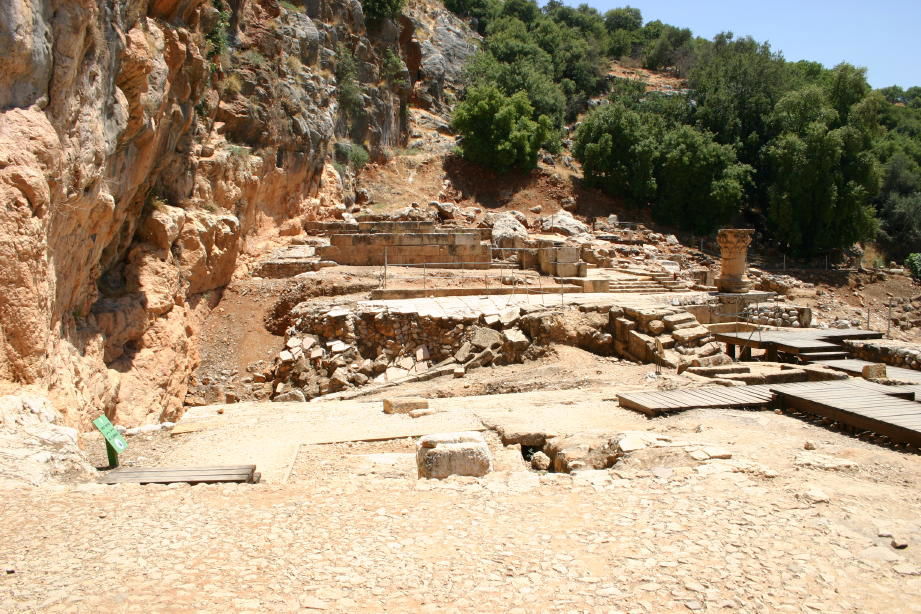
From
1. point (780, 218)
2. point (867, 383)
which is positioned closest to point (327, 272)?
point (867, 383)

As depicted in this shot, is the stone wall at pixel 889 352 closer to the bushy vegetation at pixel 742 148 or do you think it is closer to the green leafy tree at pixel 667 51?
the bushy vegetation at pixel 742 148

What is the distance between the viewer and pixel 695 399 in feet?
26.9

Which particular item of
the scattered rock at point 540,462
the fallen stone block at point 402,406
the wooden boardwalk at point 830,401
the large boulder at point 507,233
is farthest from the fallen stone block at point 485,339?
the large boulder at point 507,233

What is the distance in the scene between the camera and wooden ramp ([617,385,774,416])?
26.0 ft

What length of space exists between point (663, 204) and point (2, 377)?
27034mm

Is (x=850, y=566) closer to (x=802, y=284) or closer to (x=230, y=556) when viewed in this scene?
(x=230, y=556)

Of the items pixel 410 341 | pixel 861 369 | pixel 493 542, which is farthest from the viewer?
pixel 410 341

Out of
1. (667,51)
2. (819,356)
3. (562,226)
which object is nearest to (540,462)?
(819,356)

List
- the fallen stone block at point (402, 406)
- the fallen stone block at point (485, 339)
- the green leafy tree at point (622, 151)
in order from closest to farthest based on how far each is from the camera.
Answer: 1. the fallen stone block at point (402, 406)
2. the fallen stone block at point (485, 339)
3. the green leafy tree at point (622, 151)

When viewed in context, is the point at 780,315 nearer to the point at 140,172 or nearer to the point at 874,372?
the point at 874,372

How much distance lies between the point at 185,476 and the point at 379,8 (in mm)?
27229

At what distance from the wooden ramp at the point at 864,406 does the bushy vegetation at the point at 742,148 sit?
21138 millimetres

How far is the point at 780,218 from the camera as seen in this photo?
27.6 meters

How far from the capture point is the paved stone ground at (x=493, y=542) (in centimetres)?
347
